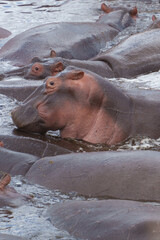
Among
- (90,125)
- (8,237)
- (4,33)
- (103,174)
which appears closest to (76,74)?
(90,125)

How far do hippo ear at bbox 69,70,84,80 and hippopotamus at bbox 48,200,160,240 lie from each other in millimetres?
1812

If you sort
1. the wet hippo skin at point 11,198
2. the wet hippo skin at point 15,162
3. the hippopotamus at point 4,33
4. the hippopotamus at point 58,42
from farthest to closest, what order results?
the hippopotamus at point 4,33
the hippopotamus at point 58,42
the wet hippo skin at point 15,162
the wet hippo skin at point 11,198

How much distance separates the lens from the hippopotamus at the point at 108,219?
3.43 meters

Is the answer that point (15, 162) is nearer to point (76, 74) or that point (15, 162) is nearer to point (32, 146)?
point (32, 146)

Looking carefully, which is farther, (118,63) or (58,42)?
(58,42)

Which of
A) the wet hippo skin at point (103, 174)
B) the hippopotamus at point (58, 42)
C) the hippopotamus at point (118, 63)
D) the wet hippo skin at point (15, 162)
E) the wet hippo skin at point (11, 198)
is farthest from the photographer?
the hippopotamus at point (58, 42)

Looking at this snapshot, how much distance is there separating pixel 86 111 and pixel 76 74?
326 mm

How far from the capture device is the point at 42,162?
16.3 ft

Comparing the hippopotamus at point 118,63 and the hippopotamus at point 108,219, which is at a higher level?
the hippopotamus at point 108,219

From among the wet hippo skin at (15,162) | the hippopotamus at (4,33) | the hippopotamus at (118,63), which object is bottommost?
the hippopotamus at (4,33)

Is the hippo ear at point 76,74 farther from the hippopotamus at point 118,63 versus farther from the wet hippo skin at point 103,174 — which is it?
the hippopotamus at point 118,63

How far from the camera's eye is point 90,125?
602cm

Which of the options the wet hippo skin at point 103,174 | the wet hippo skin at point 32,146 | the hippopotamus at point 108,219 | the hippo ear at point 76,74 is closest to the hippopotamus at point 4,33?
the hippo ear at point 76,74

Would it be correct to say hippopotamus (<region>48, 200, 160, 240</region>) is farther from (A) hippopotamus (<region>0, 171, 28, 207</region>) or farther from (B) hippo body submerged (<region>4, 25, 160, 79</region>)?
(B) hippo body submerged (<region>4, 25, 160, 79</region>)
